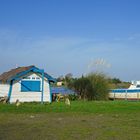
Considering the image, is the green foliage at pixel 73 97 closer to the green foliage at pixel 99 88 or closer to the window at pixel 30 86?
the green foliage at pixel 99 88

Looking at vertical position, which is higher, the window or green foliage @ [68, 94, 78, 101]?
the window

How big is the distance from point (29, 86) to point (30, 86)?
0.29 feet

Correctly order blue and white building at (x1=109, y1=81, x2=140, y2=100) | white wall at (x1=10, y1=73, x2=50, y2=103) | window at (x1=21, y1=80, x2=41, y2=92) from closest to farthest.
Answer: white wall at (x1=10, y1=73, x2=50, y2=103) < window at (x1=21, y1=80, x2=41, y2=92) < blue and white building at (x1=109, y1=81, x2=140, y2=100)

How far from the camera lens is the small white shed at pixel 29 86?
1345 inches

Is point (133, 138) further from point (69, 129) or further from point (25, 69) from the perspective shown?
point (25, 69)

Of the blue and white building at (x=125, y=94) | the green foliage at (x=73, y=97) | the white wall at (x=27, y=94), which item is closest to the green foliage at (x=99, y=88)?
the green foliage at (x=73, y=97)

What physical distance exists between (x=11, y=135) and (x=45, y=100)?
73.1 feet

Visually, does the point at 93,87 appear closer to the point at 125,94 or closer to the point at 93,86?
the point at 93,86

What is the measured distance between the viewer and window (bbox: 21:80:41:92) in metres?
34.4

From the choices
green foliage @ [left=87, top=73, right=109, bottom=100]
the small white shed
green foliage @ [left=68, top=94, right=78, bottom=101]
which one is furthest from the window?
green foliage @ [left=87, top=73, right=109, bottom=100]

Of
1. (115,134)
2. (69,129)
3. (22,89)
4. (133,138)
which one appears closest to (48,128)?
(69,129)

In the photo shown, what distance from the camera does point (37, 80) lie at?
3491 cm

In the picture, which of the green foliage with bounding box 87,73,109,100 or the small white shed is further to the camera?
the green foliage with bounding box 87,73,109,100

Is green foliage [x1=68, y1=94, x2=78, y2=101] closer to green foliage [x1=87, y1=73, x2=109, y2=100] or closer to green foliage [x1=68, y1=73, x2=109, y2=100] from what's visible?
green foliage [x1=68, y1=73, x2=109, y2=100]
